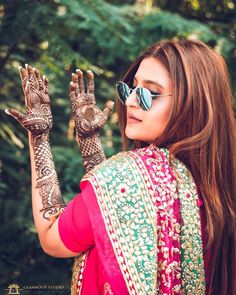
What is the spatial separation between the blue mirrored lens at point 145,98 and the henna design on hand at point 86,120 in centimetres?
50

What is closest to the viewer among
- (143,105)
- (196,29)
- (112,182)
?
(112,182)

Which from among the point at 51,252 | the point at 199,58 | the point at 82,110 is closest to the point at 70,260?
the point at 82,110

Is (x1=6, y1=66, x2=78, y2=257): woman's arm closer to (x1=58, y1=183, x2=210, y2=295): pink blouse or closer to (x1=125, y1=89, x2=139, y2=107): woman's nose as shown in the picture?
(x1=58, y1=183, x2=210, y2=295): pink blouse

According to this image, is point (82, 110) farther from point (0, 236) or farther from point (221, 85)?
point (0, 236)

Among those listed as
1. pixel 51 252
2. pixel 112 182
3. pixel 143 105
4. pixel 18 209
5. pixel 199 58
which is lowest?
pixel 18 209

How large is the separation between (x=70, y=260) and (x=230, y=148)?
1882 millimetres

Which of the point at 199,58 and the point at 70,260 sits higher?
the point at 199,58

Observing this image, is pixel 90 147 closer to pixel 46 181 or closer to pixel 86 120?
pixel 86 120

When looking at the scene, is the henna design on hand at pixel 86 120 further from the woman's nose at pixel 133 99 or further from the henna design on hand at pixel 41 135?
the woman's nose at pixel 133 99

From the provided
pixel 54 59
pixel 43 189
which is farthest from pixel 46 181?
pixel 54 59

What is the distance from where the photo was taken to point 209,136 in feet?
6.88

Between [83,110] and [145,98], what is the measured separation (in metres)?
0.53

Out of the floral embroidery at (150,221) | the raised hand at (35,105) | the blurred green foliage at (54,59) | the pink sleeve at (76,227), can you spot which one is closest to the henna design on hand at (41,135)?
the raised hand at (35,105)

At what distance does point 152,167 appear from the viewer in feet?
6.45
